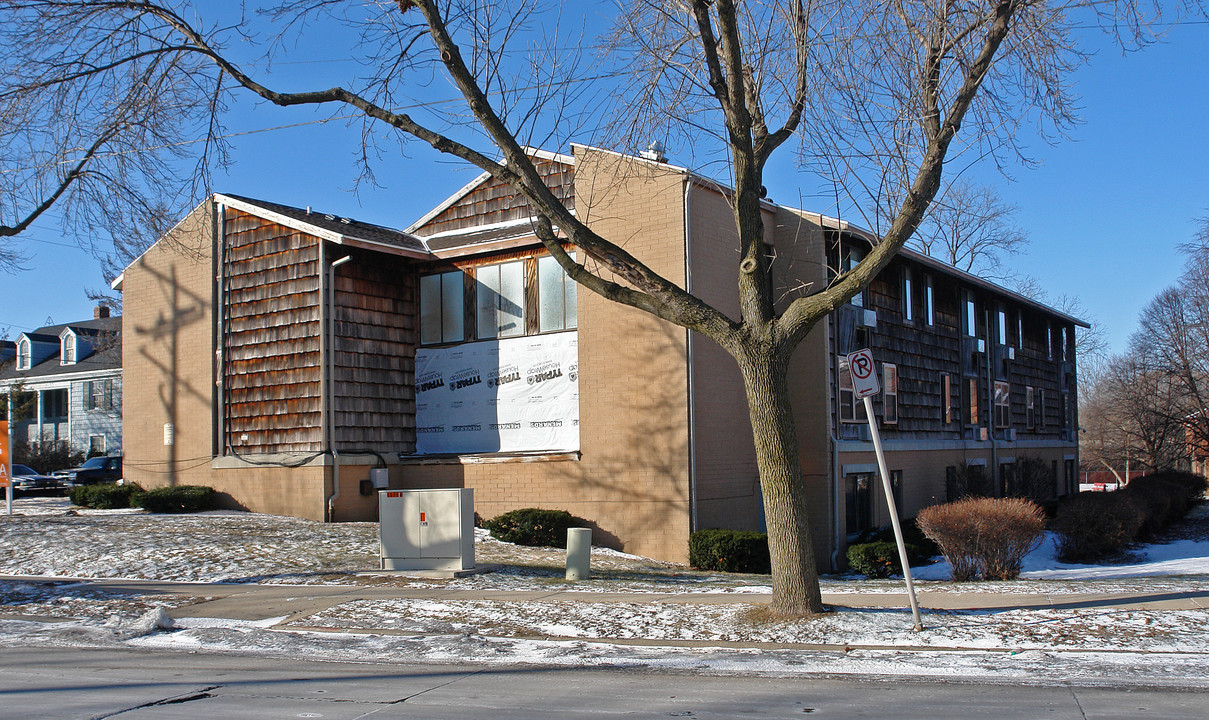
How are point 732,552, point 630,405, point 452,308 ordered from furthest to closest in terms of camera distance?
point 452,308 → point 630,405 → point 732,552

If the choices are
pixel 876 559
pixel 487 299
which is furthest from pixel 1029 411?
pixel 487 299

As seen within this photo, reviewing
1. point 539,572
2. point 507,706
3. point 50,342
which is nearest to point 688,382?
point 539,572

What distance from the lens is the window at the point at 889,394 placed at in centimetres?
2403

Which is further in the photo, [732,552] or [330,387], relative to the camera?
[330,387]

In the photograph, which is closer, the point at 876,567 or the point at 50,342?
the point at 876,567

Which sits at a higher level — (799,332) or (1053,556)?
(799,332)

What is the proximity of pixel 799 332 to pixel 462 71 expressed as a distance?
4644 millimetres

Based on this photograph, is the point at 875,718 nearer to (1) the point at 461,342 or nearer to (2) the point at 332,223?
(1) the point at 461,342

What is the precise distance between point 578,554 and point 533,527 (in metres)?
Result: 3.85

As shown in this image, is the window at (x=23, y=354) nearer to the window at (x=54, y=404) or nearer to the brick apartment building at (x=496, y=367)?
the window at (x=54, y=404)

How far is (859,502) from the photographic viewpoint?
75.9ft

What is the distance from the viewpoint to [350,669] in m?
8.97

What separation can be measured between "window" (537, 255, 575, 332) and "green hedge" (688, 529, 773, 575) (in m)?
5.38

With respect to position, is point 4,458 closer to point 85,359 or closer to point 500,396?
point 500,396
